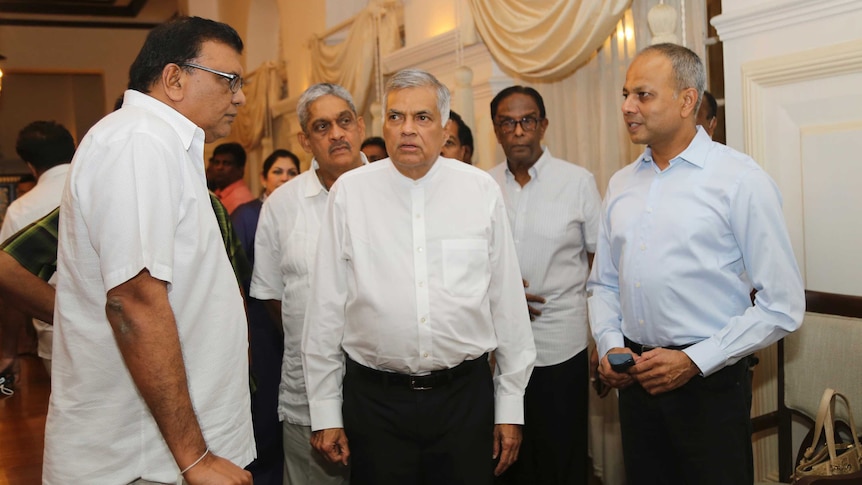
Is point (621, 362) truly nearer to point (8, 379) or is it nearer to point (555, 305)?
point (555, 305)

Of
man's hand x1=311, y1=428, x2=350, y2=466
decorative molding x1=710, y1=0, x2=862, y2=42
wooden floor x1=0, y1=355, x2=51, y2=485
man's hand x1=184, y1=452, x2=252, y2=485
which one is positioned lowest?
wooden floor x1=0, y1=355, x2=51, y2=485

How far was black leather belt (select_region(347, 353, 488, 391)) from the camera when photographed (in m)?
2.21

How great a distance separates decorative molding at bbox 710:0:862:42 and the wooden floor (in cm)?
382

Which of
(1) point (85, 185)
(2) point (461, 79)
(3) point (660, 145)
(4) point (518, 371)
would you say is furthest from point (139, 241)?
(2) point (461, 79)

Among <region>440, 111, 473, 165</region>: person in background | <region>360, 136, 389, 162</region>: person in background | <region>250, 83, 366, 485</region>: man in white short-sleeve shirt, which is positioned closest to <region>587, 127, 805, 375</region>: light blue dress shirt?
<region>250, 83, 366, 485</region>: man in white short-sleeve shirt

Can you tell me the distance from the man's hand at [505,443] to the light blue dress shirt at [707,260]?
1.32ft

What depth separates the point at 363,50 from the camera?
6.38m

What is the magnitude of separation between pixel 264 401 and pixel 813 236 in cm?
221

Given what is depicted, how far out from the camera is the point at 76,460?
1540 mm

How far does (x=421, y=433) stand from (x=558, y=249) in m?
1.18

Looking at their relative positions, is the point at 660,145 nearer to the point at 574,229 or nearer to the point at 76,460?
the point at 574,229

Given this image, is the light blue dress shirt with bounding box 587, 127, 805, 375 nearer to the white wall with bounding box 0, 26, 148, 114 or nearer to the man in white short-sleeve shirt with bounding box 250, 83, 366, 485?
the man in white short-sleeve shirt with bounding box 250, 83, 366, 485

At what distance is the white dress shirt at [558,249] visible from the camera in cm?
307

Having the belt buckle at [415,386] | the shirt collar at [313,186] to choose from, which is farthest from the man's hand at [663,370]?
the shirt collar at [313,186]
